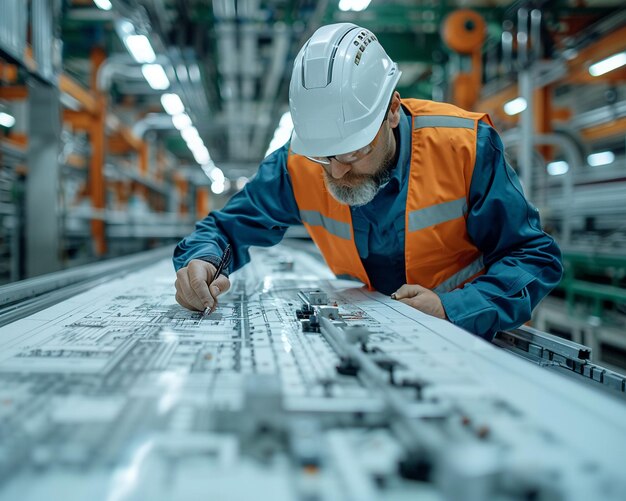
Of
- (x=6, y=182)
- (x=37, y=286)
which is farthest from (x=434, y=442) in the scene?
(x=6, y=182)

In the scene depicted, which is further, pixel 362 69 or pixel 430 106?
pixel 430 106

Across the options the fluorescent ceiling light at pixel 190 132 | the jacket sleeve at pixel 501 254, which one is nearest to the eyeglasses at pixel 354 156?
the jacket sleeve at pixel 501 254

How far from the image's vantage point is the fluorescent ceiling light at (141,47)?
14.3 ft

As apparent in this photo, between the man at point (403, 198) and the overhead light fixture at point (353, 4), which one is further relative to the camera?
the overhead light fixture at point (353, 4)

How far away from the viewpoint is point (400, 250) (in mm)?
1873

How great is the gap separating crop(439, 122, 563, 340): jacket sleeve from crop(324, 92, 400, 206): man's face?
1.01 feet

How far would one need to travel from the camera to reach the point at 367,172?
1778mm

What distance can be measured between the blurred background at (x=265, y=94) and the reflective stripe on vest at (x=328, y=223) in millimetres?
1993

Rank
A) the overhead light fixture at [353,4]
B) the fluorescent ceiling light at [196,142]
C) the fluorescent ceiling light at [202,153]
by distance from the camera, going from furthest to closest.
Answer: the fluorescent ceiling light at [202,153] → the fluorescent ceiling light at [196,142] → the overhead light fixture at [353,4]

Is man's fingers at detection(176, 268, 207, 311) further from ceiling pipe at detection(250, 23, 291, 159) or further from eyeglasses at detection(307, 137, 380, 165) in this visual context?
ceiling pipe at detection(250, 23, 291, 159)

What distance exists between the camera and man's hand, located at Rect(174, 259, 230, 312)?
5.17 ft

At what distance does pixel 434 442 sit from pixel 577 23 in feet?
22.0

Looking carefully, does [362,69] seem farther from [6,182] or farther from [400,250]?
[6,182]

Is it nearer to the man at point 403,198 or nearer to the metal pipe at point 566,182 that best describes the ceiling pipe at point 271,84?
the metal pipe at point 566,182
